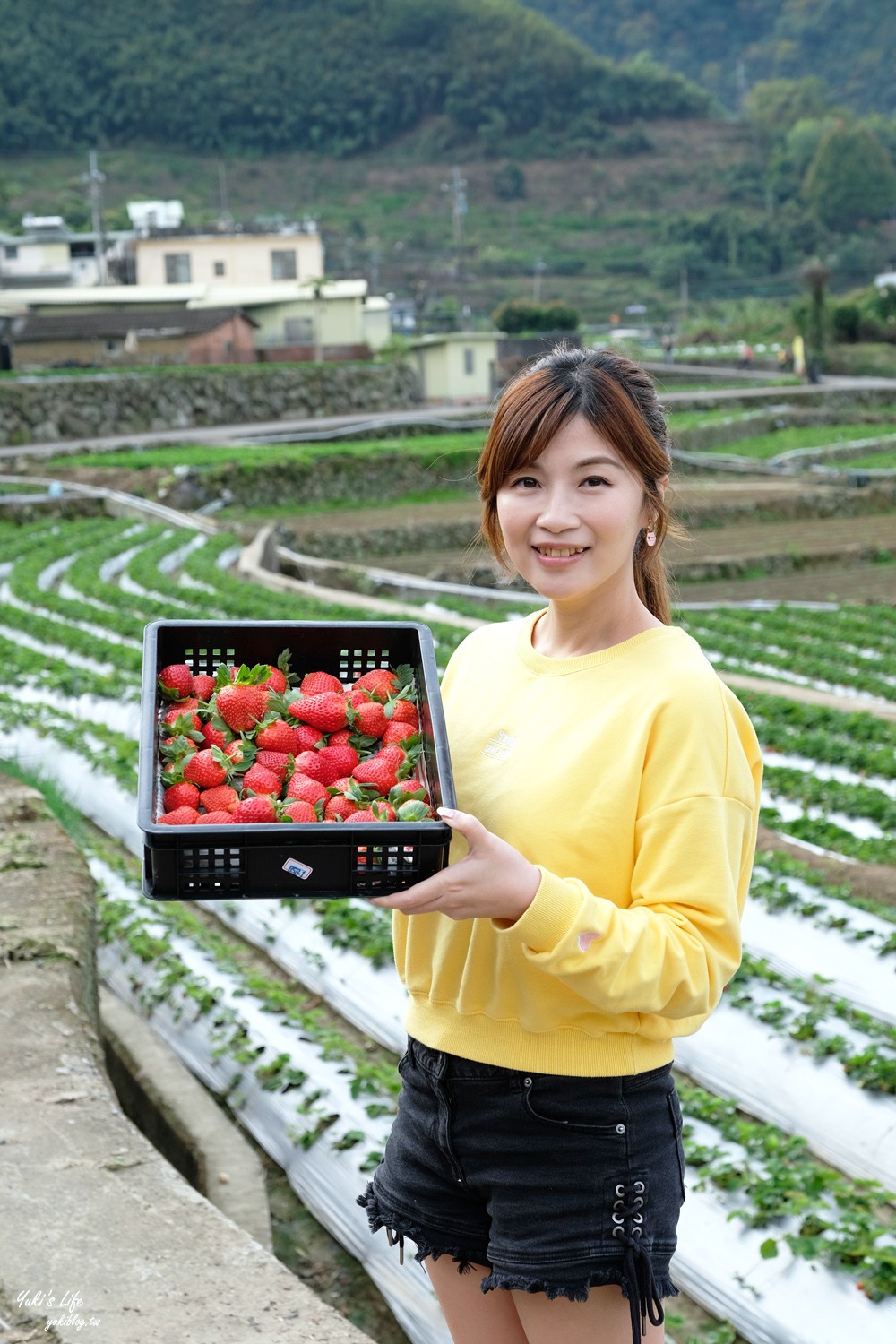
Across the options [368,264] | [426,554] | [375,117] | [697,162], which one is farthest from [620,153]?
[426,554]

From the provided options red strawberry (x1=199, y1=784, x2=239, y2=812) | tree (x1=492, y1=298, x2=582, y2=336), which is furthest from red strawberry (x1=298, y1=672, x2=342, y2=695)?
tree (x1=492, y1=298, x2=582, y2=336)

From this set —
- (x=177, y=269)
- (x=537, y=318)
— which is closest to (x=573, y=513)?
(x=177, y=269)

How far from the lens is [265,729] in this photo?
2.14 m

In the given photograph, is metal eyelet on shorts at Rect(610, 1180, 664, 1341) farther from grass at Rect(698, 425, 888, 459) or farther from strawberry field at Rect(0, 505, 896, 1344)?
grass at Rect(698, 425, 888, 459)

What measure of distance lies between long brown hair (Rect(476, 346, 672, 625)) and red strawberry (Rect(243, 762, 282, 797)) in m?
0.56

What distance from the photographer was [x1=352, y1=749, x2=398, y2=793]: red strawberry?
6.55 ft

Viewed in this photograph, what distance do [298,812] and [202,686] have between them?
0.44 meters

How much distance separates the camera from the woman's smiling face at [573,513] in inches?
72.8

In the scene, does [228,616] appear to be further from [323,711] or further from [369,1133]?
[323,711]

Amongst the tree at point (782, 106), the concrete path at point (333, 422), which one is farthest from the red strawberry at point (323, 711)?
the tree at point (782, 106)

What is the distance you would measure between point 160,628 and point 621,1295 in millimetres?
1256

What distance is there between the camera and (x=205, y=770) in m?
2.03

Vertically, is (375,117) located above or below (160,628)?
above

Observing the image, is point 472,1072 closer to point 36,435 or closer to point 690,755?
point 690,755
